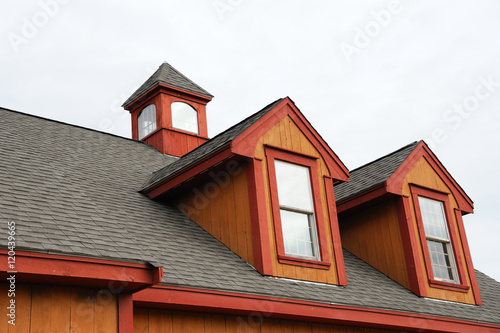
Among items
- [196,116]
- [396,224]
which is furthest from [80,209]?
[196,116]

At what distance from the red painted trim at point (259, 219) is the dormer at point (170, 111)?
582cm

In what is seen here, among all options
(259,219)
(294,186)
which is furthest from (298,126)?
(259,219)

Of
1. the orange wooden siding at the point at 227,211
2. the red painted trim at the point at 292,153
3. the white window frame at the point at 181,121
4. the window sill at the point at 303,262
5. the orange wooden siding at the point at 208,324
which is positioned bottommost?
the orange wooden siding at the point at 208,324

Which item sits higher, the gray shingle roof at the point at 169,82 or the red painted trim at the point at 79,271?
the gray shingle roof at the point at 169,82

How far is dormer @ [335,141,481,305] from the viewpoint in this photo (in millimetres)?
11656

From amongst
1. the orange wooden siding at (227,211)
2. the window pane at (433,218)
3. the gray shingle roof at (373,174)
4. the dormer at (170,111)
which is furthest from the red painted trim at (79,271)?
the dormer at (170,111)

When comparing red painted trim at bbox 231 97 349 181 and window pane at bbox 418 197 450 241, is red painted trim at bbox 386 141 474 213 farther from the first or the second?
red painted trim at bbox 231 97 349 181

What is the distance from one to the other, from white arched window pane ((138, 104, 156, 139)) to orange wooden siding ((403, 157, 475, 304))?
277 inches

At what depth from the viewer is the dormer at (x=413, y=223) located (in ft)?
38.2

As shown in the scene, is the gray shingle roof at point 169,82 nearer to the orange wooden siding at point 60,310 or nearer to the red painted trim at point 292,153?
the red painted trim at point 292,153

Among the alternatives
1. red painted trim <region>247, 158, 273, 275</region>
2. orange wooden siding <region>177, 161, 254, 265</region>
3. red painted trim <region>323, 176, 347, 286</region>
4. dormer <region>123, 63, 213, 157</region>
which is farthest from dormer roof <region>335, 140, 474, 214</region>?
dormer <region>123, 63, 213, 157</region>

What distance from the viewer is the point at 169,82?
16406mm

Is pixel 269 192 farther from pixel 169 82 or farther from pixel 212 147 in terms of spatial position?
pixel 169 82

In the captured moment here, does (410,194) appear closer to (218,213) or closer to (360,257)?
(360,257)
